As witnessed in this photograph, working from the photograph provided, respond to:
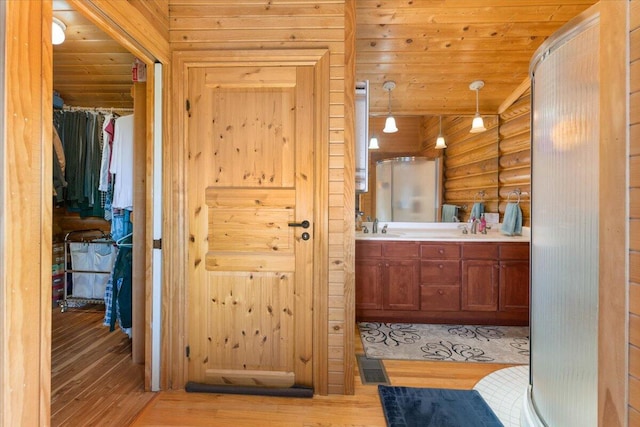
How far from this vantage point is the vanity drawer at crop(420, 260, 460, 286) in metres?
2.91

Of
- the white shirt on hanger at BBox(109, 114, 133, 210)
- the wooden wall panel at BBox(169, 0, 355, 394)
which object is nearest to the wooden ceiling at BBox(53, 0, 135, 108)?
the white shirt on hanger at BBox(109, 114, 133, 210)

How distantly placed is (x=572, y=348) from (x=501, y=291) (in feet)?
5.83

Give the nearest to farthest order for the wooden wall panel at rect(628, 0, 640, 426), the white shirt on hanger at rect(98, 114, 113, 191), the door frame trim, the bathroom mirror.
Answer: the wooden wall panel at rect(628, 0, 640, 426) → the door frame trim → the white shirt on hanger at rect(98, 114, 113, 191) → the bathroom mirror

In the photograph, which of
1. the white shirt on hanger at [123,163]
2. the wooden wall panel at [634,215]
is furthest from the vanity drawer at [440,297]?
the white shirt on hanger at [123,163]

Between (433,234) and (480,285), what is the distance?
0.65 m

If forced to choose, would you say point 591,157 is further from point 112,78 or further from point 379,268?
point 112,78

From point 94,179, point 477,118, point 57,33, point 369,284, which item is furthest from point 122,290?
point 477,118

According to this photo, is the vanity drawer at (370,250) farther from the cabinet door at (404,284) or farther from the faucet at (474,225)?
the faucet at (474,225)

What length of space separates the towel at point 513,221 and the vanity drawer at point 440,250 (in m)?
0.62

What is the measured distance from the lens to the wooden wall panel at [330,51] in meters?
1.88

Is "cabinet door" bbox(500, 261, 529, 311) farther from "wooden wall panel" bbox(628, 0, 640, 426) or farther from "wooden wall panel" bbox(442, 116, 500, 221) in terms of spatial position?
"wooden wall panel" bbox(628, 0, 640, 426)

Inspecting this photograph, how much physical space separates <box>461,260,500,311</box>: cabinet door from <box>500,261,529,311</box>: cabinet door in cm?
5

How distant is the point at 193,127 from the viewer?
1911 mm

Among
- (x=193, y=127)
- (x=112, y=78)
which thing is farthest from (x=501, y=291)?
(x=112, y=78)
